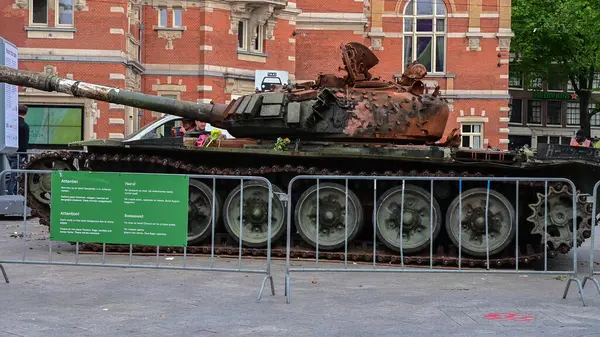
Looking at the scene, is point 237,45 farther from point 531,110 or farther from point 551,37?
point 531,110

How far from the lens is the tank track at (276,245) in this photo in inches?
511

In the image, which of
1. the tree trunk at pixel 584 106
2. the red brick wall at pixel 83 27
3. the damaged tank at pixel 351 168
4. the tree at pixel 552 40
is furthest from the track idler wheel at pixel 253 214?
the tree trunk at pixel 584 106

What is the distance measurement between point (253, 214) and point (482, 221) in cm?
329

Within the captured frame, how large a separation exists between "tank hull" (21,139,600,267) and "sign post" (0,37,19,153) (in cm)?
461

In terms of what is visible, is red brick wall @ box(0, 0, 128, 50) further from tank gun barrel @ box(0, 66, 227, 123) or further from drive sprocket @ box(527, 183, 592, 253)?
drive sprocket @ box(527, 183, 592, 253)

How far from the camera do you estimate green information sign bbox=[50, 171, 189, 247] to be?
9992mm

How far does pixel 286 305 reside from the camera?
30.5ft

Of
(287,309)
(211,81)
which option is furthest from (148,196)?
(211,81)

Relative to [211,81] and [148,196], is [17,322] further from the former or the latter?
[211,81]

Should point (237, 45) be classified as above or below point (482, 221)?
above

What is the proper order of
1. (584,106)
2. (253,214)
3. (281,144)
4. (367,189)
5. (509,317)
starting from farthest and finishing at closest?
(584,106)
(367,189)
(253,214)
(281,144)
(509,317)

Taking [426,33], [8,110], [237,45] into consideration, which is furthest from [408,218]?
[426,33]

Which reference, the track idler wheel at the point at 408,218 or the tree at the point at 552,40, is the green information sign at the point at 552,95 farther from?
the track idler wheel at the point at 408,218

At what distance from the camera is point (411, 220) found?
1352cm
